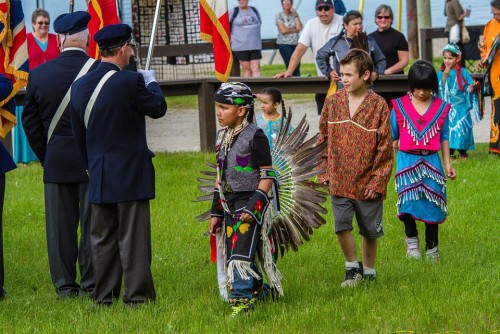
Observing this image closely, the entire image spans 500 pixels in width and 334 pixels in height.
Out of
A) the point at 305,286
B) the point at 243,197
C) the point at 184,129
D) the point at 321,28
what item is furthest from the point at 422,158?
the point at 184,129

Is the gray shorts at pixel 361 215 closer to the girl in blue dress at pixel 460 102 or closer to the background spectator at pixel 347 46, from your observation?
the background spectator at pixel 347 46

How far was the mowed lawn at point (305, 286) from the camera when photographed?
272 inches

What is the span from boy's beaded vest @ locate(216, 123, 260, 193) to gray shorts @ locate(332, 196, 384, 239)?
1026 mm

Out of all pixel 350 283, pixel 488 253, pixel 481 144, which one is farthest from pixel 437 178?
pixel 481 144

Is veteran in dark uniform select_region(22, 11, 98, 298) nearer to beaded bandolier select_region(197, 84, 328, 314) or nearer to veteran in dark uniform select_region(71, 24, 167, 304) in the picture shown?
veteran in dark uniform select_region(71, 24, 167, 304)

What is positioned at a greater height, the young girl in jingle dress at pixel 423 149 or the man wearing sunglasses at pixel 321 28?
the man wearing sunglasses at pixel 321 28

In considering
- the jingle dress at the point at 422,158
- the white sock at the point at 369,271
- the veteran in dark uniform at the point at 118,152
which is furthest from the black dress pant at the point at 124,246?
the jingle dress at the point at 422,158

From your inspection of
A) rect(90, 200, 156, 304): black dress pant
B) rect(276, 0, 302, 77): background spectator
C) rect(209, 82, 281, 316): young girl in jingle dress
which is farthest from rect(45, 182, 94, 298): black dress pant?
rect(276, 0, 302, 77): background spectator

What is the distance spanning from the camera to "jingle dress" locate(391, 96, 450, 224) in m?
8.96

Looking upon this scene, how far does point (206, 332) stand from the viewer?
677 centimetres

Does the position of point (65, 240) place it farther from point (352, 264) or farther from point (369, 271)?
point (369, 271)

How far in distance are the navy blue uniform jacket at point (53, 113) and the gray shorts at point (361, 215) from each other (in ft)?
6.00

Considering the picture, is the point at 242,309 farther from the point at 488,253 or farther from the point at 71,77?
the point at 488,253

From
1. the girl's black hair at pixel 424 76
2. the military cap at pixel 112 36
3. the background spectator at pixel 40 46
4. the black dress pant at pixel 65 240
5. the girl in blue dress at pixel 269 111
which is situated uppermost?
the military cap at pixel 112 36
